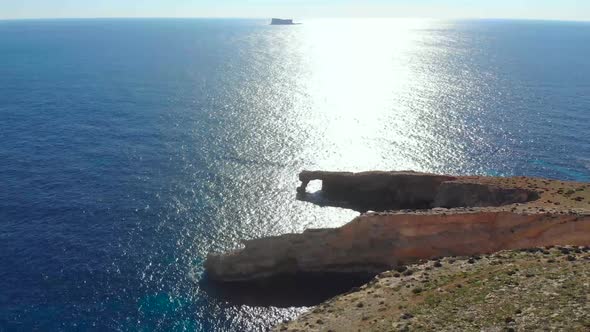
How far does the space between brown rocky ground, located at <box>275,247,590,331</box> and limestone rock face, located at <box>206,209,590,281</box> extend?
962 centimetres

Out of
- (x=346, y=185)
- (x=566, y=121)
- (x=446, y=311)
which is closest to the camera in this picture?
(x=446, y=311)

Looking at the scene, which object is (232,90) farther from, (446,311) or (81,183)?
(446,311)

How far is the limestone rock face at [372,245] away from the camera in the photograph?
211ft

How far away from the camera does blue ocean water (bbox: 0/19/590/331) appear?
207 ft

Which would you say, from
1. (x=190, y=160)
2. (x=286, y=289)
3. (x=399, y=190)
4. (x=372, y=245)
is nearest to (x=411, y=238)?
(x=372, y=245)

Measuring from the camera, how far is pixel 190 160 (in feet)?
338

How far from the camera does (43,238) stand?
74.2 metres

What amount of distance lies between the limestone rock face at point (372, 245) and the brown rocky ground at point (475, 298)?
31.6 feet

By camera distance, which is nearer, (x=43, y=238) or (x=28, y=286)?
(x=28, y=286)

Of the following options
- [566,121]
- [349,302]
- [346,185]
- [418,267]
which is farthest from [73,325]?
[566,121]

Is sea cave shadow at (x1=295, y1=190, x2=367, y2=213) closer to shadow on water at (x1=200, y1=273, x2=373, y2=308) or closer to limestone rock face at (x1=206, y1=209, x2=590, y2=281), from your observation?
limestone rock face at (x1=206, y1=209, x2=590, y2=281)

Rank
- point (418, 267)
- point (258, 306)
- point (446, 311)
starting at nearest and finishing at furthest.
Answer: point (446, 311), point (418, 267), point (258, 306)

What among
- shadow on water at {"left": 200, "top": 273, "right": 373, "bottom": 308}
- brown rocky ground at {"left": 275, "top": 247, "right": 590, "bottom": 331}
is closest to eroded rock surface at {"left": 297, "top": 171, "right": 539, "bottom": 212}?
shadow on water at {"left": 200, "top": 273, "right": 373, "bottom": 308}

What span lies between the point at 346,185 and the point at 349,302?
4226cm
